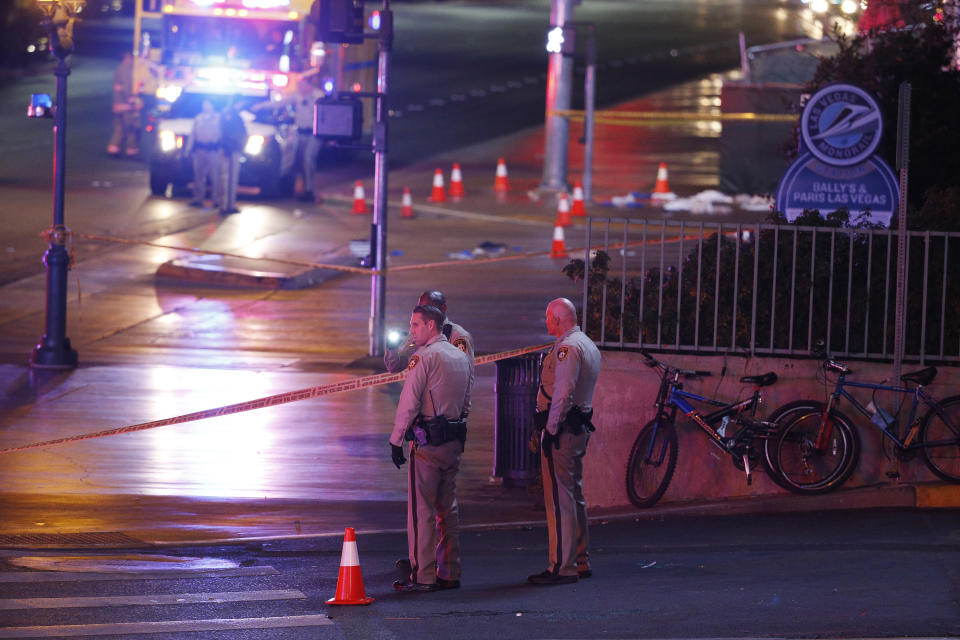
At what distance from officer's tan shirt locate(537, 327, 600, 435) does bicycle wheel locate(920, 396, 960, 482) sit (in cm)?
308

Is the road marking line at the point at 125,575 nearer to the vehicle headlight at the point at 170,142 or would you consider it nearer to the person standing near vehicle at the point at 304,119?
the vehicle headlight at the point at 170,142

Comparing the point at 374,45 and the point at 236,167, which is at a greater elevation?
the point at 374,45

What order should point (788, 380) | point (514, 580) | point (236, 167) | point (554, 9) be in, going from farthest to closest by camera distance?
1. point (554, 9)
2. point (236, 167)
3. point (788, 380)
4. point (514, 580)

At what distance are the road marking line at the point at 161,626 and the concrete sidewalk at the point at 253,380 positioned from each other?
2086 millimetres

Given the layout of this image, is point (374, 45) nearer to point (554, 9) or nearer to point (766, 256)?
point (554, 9)

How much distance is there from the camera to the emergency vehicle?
91.5 feet

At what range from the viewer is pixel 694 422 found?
10773 mm

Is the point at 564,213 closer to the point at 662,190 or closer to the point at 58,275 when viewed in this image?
the point at 662,190

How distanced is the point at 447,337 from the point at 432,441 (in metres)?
0.73

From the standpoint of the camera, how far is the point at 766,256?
11148 mm

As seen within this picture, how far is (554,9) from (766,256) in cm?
1757

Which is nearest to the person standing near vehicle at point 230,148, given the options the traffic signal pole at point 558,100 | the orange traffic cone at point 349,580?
the traffic signal pole at point 558,100

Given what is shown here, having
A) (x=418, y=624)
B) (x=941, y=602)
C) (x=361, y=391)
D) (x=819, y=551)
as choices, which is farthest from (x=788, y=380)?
(x=361, y=391)

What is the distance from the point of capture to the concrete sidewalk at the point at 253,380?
10.6 metres
